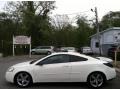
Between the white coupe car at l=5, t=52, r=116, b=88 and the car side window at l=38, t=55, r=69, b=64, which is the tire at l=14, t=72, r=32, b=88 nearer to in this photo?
the white coupe car at l=5, t=52, r=116, b=88

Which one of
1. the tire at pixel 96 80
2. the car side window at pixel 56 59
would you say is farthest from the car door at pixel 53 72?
the tire at pixel 96 80

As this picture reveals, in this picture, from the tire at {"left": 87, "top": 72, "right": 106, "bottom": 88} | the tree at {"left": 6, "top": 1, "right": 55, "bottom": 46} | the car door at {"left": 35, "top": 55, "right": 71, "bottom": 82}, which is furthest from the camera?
the tree at {"left": 6, "top": 1, "right": 55, "bottom": 46}

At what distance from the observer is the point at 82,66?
10.3 metres

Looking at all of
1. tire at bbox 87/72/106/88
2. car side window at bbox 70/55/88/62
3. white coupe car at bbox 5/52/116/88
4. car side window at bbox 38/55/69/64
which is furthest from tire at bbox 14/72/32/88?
tire at bbox 87/72/106/88

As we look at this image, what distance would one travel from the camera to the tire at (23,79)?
10.4m

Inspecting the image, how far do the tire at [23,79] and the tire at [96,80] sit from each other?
7.71 ft

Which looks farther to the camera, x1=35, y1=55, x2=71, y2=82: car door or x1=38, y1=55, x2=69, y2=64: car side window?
x1=38, y1=55, x2=69, y2=64: car side window

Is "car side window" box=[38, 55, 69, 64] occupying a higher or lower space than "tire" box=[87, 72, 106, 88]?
higher

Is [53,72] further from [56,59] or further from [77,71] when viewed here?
[77,71]

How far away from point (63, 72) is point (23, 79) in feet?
5.24

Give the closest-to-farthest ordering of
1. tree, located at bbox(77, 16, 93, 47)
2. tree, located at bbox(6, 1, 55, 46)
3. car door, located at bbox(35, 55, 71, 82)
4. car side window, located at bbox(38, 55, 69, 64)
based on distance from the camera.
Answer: car door, located at bbox(35, 55, 71, 82), car side window, located at bbox(38, 55, 69, 64), tree, located at bbox(6, 1, 55, 46), tree, located at bbox(77, 16, 93, 47)

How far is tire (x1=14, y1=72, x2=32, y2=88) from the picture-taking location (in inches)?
408

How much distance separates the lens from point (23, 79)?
10375 mm

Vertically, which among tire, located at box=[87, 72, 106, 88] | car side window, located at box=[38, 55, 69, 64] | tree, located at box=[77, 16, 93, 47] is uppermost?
tree, located at box=[77, 16, 93, 47]
